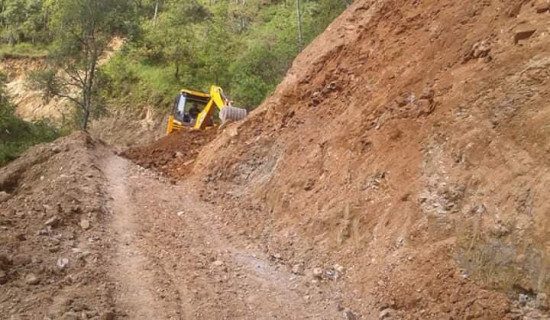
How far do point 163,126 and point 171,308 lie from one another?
2419 cm

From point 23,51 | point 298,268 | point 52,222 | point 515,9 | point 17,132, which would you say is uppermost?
point 515,9

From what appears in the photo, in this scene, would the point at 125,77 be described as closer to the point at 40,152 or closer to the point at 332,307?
the point at 40,152

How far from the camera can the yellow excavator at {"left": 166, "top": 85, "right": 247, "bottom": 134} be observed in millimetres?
15250

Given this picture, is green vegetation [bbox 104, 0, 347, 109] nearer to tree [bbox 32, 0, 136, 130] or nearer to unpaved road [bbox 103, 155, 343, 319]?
tree [bbox 32, 0, 136, 130]

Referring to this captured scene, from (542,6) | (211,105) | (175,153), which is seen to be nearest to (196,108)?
(211,105)

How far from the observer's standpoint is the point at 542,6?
6.15 meters

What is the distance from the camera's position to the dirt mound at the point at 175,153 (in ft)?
41.6

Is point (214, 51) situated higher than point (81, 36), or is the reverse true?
point (81, 36)

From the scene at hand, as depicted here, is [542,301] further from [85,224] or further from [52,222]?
[52,222]

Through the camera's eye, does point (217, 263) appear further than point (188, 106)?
No

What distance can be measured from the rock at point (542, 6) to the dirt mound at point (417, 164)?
0.10 ft

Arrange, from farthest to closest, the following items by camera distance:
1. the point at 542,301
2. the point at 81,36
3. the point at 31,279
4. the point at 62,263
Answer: the point at 81,36 < the point at 62,263 < the point at 31,279 < the point at 542,301

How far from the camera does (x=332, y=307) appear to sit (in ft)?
19.7

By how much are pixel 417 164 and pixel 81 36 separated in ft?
62.7
